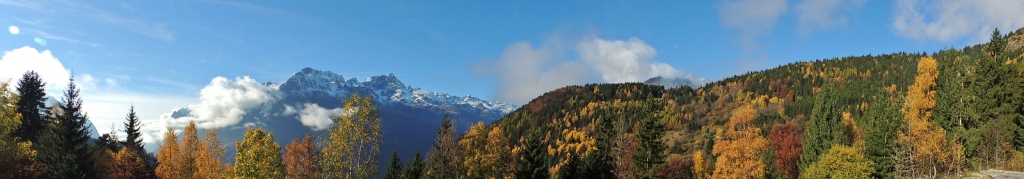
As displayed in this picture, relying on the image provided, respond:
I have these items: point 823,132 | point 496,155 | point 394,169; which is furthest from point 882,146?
point 394,169

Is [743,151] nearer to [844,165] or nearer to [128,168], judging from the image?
[844,165]

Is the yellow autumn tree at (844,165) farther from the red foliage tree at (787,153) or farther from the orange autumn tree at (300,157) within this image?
the orange autumn tree at (300,157)

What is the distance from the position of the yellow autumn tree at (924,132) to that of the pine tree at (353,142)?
57690mm

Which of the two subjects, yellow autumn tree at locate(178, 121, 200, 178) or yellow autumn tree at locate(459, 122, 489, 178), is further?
yellow autumn tree at locate(178, 121, 200, 178)

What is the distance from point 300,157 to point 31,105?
43.3 m

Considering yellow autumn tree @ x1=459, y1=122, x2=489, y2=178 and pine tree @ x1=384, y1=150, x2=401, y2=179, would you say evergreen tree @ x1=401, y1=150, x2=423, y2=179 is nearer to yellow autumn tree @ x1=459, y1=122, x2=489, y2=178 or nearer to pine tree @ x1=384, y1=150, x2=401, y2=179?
pine tree @ x1=384, y1=150, x2=401, y2=179

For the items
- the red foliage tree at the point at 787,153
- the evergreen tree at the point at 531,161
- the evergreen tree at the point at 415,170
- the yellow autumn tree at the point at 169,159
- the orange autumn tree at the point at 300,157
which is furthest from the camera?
the red foliage tree at the point at 787,153

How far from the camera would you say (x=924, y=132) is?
5912 cm

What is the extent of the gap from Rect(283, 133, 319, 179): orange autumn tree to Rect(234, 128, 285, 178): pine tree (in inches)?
403

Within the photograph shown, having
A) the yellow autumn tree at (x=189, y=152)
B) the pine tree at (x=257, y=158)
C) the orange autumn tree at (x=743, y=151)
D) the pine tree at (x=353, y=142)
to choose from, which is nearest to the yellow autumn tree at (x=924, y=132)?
the orange autumn tree at (x=743, y=151)

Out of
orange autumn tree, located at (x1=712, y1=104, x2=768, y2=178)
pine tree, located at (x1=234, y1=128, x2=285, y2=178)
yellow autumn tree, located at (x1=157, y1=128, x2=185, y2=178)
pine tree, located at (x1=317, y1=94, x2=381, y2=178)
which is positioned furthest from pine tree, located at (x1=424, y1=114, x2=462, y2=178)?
yellow autumn tree, located at (x1=157, y1=128, x2=185, y2=178)

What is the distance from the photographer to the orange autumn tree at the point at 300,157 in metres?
42.4

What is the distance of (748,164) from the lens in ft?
168

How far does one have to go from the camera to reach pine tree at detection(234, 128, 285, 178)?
31203 mm
